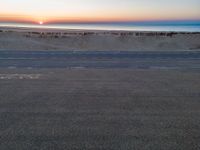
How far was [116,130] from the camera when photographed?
6223 millimetres

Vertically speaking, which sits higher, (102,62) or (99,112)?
(99,112)

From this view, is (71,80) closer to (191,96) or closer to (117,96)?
(117,96)

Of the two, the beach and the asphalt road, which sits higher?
the beach

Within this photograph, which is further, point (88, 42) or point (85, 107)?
point (88, 42)

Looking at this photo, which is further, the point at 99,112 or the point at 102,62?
the point at 102,62

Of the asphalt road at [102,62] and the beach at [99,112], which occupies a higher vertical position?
the beach at [99,112]

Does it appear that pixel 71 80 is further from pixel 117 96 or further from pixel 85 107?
pixel 85 107

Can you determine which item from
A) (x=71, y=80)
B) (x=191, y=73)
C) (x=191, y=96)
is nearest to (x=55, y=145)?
(x=191, y=96)

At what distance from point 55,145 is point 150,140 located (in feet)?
4.55

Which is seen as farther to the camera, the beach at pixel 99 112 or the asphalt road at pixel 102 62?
the asphalt road at pixel 102 62

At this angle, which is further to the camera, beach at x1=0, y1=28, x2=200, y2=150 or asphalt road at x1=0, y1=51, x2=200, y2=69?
asphalt road at x1=0, y1=51, x2=200, y2=69

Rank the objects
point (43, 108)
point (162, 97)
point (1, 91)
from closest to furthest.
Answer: point (43, 108) < point (162, 97) < point (1, 91)

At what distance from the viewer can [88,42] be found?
139 ft

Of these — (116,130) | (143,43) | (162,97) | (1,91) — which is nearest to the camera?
(116,130)
